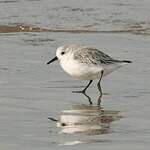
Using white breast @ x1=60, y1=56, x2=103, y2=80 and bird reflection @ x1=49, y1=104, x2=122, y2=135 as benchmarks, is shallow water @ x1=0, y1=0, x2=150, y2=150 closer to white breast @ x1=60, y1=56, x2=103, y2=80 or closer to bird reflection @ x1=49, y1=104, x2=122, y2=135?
bird reflection @ x1=49, y1=104, x2=122, y2=135

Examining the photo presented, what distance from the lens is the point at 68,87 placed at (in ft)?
32.8

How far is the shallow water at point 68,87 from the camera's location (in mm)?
7328

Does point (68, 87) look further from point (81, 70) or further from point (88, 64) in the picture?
point (88, 64)

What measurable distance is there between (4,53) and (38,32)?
2.35m

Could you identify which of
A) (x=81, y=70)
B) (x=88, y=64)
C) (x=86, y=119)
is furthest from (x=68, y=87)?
(x=86, y=119)

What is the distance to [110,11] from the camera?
16.0 metres

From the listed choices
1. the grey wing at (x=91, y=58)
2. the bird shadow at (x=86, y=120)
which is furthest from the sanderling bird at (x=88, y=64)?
the bird shadow at (x=86, y=120)

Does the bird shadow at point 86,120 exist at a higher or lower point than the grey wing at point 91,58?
lower

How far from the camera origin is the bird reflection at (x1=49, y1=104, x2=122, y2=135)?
765cm

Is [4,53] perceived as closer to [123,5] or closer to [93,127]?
[93,127]

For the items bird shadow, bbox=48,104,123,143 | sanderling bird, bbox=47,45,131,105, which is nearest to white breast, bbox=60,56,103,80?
sanderling bird, bbox=47,45,131,105

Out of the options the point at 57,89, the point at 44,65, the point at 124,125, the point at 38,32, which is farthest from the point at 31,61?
the point at 124,125

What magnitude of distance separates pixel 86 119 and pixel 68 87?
6.04ft

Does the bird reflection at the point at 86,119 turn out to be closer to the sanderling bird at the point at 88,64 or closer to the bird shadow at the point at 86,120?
the bird shadow at the point at 86,120
